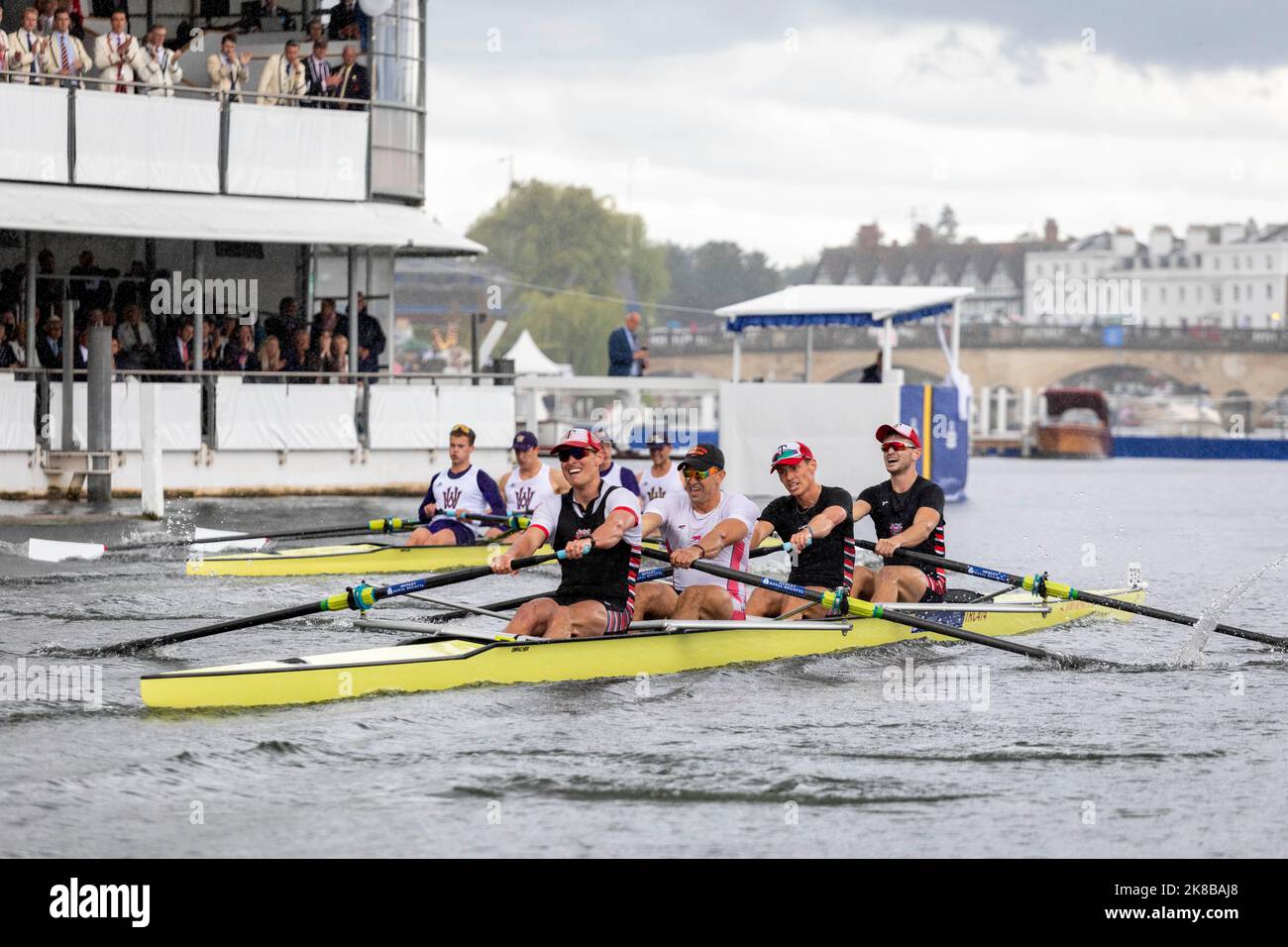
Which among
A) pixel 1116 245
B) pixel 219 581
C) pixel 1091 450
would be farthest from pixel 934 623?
pixel 1116 245

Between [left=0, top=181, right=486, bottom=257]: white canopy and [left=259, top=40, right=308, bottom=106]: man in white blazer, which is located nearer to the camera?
[left=0, top=181, right=486, bottom=257]: white canopy

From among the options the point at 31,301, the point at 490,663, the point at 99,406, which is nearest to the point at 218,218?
the point at 31,301

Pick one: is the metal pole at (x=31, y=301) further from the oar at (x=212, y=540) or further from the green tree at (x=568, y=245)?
the green tree at (x=568, y=245)

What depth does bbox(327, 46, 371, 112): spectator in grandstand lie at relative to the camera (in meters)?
29.3

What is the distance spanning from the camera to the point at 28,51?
2662 cm

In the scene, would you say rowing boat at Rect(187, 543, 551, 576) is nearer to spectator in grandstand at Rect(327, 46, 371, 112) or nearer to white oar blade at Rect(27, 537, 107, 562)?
white oar blade at Rect(27, 537, 107, 562)

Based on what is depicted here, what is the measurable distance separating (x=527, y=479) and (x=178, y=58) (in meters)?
15.3

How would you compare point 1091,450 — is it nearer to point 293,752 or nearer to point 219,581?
point 219,581

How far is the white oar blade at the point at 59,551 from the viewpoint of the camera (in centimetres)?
1869

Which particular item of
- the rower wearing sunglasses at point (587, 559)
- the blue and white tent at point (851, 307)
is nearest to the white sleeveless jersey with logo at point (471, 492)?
the rower wearing sunglasses at point (587, 559)

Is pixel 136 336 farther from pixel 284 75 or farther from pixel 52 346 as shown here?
pixel 284 75
